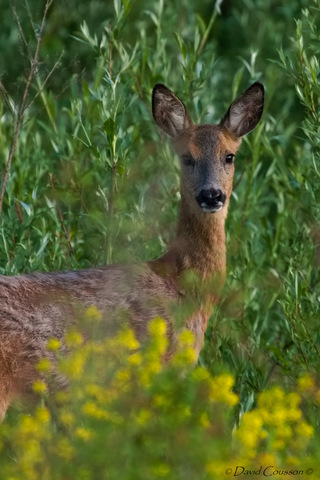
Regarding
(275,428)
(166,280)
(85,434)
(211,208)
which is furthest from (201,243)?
(85,434)

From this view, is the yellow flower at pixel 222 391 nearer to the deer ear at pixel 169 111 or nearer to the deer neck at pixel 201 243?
the deer neck at pixel 201 243

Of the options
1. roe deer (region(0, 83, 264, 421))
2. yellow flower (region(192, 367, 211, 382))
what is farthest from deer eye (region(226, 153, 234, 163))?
yellow flower (region(192, 367, 211, 382))

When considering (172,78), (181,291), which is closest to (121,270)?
(181,291)

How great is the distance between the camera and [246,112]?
294 inches

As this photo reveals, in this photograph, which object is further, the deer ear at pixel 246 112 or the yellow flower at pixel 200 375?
the deer ear at pixel 246 112

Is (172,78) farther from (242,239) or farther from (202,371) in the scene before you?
(202,371)

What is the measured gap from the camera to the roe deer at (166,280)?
6160mm

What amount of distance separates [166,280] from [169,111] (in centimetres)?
128

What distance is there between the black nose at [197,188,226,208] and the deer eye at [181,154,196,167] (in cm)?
33

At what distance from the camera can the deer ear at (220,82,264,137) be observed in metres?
7.40

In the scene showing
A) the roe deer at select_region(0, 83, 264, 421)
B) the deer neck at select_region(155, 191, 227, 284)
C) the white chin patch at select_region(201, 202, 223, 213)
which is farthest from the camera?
the deer neck at select_region(155, 191, 227, 284)

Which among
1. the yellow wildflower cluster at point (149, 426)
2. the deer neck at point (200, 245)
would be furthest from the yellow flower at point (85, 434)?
the deer neck at point (200, 245)

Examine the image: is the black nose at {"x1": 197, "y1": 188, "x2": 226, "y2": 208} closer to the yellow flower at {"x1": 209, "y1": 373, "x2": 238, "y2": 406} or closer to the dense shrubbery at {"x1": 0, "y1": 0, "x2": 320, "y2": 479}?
the dense shrubbery at {"x1": 0, "y1": 0, "x2": 320, "y2": 479}

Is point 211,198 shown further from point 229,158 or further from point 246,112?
point 246,112
